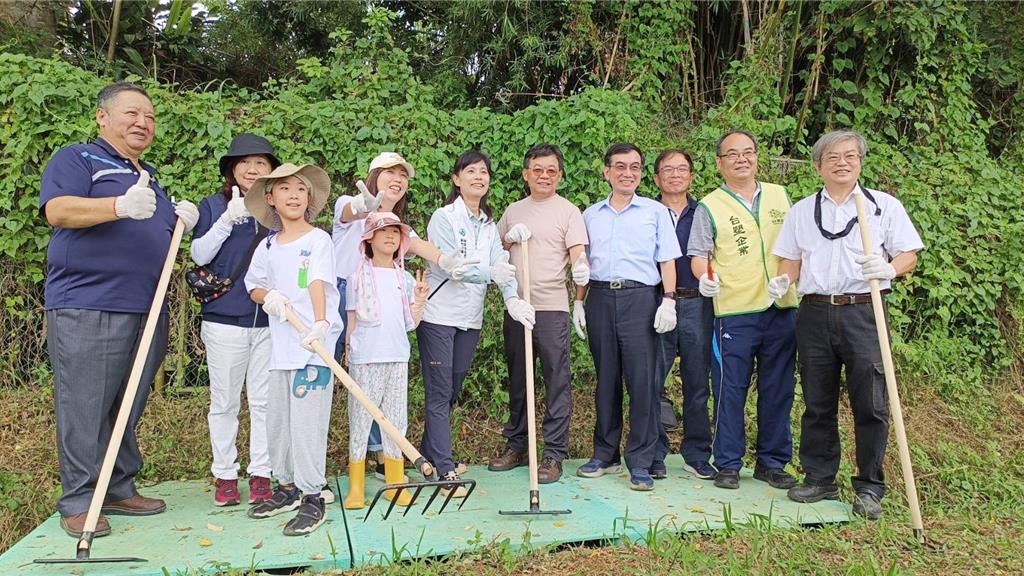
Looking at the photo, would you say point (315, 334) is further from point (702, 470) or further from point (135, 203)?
point (702, 470)

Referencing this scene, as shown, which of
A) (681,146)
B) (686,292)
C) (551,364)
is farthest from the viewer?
(681,146)

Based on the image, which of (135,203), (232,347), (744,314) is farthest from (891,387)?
(135,203)

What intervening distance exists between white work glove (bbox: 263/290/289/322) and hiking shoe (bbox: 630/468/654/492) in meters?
2.19

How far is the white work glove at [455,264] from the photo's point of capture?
4188mm

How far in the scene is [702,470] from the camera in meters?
4.60

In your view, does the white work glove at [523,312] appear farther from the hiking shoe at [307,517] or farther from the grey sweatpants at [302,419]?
the hiking shoe at [307,517]

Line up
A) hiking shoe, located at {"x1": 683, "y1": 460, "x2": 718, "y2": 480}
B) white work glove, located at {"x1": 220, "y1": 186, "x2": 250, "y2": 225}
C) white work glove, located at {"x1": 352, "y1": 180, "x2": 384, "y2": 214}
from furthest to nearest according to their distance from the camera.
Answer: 1. hiking shoe, located at {"x1": 683, "y1": 460, "x2": 718, "y2": 480}
2. white work glove, located at {"x1": 352, "y1": 180, "x2": 384, "y2": 214}
3. white work glove, located at {"x1": 220, "y1": 186, "x2": 250, "y2": 225}

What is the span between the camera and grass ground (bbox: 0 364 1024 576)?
11.0ft

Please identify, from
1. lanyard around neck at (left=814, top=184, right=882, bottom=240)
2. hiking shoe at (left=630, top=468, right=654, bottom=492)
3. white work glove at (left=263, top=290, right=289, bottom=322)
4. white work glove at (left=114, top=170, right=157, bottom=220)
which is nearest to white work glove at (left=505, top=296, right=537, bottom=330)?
hiking shoe at (left=630, top=468, right=654, bottom=492)

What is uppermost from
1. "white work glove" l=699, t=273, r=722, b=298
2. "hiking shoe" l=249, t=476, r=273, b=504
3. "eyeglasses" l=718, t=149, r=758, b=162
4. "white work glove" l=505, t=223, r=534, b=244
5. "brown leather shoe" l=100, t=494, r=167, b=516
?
"eyeglasses" l=718, t=149, r=758, b=162

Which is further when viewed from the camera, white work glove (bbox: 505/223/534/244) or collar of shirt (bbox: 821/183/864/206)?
white work glove (bbox: 505/223/534/244)

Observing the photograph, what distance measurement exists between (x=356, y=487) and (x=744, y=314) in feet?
8.01

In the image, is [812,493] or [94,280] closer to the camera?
[94,280]

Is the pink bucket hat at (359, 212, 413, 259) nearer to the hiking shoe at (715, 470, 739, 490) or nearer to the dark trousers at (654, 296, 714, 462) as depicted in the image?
the dark trousers at (654, 296, 714, 462)
